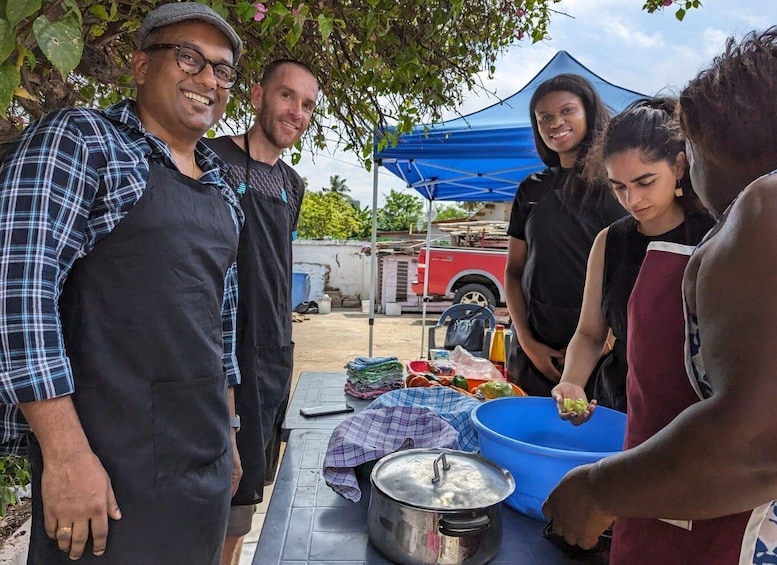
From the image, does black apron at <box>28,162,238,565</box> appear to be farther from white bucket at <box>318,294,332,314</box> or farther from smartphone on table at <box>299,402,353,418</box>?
white bucket at <box>318,294,332,314</box>

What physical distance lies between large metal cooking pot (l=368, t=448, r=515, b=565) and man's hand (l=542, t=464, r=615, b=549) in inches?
8.1

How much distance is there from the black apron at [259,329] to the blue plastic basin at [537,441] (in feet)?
3.16

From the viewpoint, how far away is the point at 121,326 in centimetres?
115

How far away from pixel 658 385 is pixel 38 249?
1249 mm

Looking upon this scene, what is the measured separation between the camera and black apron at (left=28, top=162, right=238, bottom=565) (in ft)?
3.70

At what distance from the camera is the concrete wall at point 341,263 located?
14688mm

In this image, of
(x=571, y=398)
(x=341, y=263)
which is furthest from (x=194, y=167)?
(x=341, y=263)

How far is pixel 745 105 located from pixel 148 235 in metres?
1.15

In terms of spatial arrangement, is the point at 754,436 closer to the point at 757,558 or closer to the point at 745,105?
the point at 757,558

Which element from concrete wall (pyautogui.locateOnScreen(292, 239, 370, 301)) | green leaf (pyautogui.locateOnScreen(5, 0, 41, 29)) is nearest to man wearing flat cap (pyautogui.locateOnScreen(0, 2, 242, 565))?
green leaf (pyautogui.locateOnScreen(5, 0, 41, 29))

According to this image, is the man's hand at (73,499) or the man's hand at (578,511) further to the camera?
the man's hand at (73,499)

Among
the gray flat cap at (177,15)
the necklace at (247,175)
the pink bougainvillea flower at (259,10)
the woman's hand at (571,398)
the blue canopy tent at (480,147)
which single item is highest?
the blue canopy tent at (480,147)

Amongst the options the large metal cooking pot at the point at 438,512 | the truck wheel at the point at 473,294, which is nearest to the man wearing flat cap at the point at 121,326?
the large metal cooking pot at the point at 438,512

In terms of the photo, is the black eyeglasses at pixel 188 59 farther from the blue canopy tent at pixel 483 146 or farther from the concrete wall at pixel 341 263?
the concrete wall at pixel 341 263
